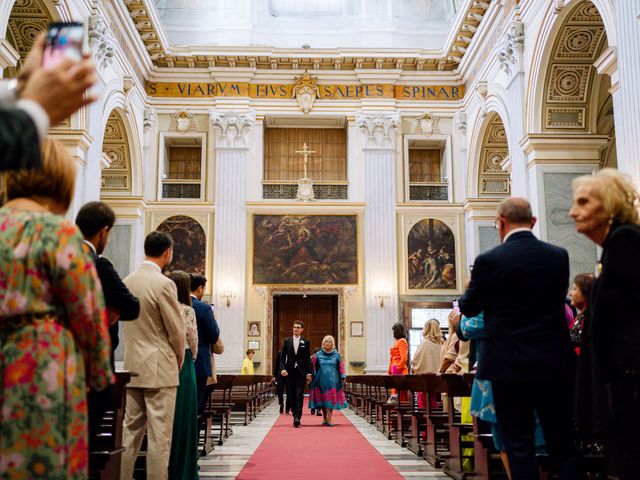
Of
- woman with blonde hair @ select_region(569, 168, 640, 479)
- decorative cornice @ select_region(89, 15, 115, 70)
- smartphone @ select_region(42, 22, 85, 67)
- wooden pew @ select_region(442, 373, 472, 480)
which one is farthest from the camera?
decorative cornice @ select_region(89, 15, 115, 70)

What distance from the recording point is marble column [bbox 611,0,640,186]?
348 inches

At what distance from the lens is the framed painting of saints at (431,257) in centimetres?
1877

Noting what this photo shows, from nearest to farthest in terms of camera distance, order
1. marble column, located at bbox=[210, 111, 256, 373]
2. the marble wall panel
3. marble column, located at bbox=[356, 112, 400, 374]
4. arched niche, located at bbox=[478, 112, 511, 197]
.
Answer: arched niche, located at bbox=[478, 112, 511, 197]
marble column, located at bbox=[210, 111, 256, 373]
marble column, located at bbox=[356, 112, 400, 374]
the marble wall panel

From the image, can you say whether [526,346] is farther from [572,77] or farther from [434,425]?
[572,77]

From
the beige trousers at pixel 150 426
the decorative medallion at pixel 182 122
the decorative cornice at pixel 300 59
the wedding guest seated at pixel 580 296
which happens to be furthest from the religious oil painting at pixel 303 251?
the beige trousers at pixel 150 426

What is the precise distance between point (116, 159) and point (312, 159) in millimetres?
5568

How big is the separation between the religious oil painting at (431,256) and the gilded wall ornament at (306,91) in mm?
4584

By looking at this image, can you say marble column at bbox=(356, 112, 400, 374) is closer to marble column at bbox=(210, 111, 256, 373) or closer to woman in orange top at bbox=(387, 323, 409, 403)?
marble column at bbox=(210, 111, 256, 373)

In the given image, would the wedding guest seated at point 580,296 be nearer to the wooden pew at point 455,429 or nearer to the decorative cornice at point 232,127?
the wooden pew at point 455,429

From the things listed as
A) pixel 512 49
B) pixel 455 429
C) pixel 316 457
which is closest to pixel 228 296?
pixel 512 49

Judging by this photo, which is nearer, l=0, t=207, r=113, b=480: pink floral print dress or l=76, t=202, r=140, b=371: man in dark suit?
l=0, t=207, r=113, b=480: pink floral print dress

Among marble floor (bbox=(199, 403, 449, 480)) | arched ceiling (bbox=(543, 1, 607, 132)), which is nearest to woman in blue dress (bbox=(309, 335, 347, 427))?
marble floor (bbox=(199, 403, 449, 480))

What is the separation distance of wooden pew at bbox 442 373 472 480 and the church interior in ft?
39.1

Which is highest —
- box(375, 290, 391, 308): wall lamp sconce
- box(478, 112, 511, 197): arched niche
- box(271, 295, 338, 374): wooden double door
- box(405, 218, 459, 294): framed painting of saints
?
box(478, 112, 511, 197): arched niche
